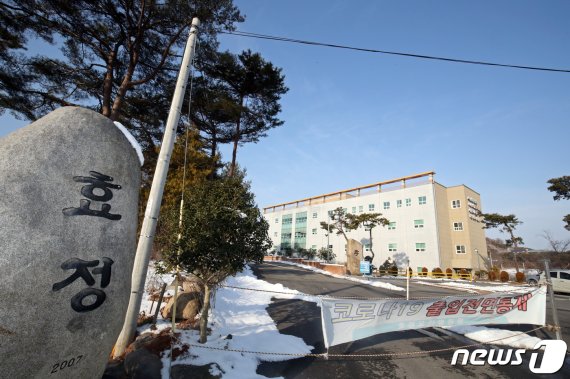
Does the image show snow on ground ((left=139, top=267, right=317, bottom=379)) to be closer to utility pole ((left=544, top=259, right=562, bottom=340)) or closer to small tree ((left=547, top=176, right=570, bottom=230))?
utility pole ((left=544, top=259, right=562, bottom=340))

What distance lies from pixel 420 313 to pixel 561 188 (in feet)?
100

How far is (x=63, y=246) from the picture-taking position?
284 centimetres

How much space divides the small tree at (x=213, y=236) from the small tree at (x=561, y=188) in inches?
1287

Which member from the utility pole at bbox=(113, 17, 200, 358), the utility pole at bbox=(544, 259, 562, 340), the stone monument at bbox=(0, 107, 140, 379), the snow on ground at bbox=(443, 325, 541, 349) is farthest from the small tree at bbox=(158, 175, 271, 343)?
the utility pole at bbox=(544, 259, 562, 340)

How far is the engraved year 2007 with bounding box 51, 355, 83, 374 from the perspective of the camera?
2678 millimetres

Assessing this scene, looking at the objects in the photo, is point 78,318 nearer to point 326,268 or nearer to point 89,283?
point 89,283

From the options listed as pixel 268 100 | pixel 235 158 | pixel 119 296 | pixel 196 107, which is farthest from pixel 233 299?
pixel 268 100

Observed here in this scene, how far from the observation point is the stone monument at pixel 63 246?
8.31ft

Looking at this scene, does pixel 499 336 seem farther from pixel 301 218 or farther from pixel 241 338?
pixel 301 218

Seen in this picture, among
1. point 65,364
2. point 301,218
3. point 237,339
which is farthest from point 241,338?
point 301,218

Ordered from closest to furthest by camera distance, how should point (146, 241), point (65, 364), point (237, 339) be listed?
point (65, 364) < point (146, 241) < point (237, 339)

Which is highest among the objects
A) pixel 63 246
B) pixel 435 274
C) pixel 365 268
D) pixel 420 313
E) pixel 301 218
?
pixel 301 218

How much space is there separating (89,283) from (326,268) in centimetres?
2924

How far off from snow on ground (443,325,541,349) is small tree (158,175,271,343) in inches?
253
